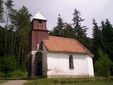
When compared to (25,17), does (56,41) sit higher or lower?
lower

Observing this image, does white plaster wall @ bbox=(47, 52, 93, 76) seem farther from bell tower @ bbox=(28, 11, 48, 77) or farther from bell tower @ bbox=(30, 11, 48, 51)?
bell tower @ bbox=(30, 11, 48, 51)

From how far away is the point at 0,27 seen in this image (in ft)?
166

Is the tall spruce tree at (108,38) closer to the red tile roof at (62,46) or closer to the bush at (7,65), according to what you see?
the red tile roof at (62,46)

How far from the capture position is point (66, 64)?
27812 millimetres

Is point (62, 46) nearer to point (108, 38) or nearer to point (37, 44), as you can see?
point (37, 44)

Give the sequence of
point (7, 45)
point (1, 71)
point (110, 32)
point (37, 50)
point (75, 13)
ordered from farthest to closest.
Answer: point (75, 13), point (7, 45), point (110, 32), point (1, 71), point (37, 50)

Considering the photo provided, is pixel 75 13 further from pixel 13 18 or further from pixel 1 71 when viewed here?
pixel 1 71

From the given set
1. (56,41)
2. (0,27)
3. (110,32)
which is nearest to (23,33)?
(0,27)

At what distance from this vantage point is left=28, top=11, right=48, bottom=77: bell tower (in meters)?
28.6

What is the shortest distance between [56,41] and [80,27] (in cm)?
3109

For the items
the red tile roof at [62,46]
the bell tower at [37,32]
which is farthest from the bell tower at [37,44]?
the red tile roof at [62,46]

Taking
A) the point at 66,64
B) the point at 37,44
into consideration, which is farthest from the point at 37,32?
the point at 66,64

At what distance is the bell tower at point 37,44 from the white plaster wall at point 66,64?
2.38 m

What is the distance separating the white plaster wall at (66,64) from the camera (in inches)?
1054
